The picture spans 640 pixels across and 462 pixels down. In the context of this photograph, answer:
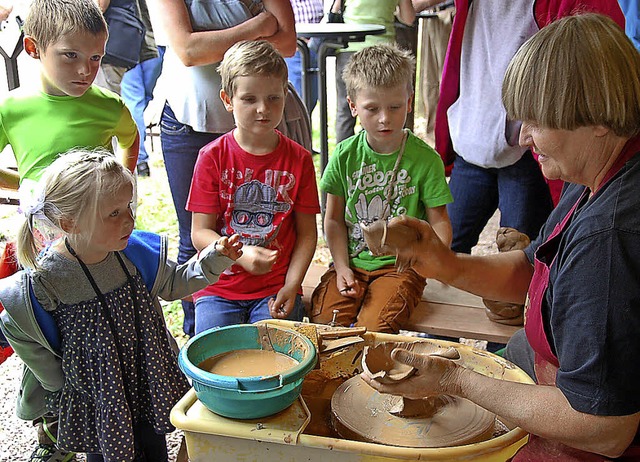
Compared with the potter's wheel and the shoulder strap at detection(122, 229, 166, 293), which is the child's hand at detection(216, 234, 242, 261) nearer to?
the shoulder strap at detection(122, 229, 166, 293)

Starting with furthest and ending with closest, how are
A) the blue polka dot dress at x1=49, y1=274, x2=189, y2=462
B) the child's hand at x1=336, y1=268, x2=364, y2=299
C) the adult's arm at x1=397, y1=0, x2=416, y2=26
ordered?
the adult's arm at x1=397, y1=0, x2=416, y2=26, the child's hand at x1=336, y1=268, x2=364, y2=299, the blue polka dot dress at x1=49, y1=274, x2=189, y2=462

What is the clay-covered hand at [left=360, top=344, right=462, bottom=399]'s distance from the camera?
141 cm

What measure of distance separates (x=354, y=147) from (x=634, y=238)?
1.47m

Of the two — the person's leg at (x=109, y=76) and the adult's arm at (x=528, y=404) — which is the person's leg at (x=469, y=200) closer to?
the adult's arm at (x=528, y=404)

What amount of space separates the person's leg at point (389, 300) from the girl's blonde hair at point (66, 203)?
100cm

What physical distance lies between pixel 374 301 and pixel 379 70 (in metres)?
0.85

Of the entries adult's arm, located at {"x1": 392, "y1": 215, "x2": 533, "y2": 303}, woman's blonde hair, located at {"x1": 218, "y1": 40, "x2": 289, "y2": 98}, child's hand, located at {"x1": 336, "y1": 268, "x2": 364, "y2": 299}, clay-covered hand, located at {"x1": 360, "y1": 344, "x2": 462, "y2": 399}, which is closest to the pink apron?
clay-covered hand, located at {"x1": 360, "y1": 344, "x2": 462, "y2": 399}

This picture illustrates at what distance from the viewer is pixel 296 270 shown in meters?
2.44

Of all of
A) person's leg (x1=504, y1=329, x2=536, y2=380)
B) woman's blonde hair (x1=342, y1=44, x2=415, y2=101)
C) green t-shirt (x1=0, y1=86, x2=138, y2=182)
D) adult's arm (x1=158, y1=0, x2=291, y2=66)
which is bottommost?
person's leg (x1=504, y1=329, x2=536, y2=380)

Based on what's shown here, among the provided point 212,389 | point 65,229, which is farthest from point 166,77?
point 212,389

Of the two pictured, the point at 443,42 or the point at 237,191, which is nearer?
the point at 237,191

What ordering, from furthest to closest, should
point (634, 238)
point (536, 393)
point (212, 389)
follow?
point (212, 389) < point (536, 393) < point (634, 238)

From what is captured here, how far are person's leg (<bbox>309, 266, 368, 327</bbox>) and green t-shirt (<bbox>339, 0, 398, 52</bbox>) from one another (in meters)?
2.71

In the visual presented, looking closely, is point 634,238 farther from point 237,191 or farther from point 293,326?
point 237,191
